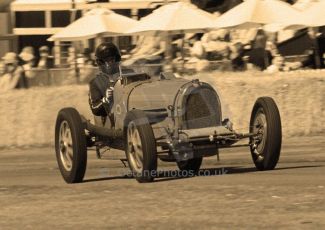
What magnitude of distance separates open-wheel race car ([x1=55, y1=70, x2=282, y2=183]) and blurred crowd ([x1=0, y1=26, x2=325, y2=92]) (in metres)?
7.55

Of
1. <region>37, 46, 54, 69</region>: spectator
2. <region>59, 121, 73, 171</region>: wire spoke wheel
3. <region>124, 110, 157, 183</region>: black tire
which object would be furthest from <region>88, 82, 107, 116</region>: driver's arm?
<region>37, 46, 54, 69</region>: spectator

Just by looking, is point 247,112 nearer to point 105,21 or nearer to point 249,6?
point 249,6

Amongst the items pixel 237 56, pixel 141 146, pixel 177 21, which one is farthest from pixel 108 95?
pixel 177 21

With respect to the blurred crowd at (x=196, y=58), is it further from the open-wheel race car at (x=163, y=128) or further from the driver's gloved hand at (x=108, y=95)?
the open-wheel race car at (x=163, y=128)

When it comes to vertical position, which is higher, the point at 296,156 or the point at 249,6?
the point at 249,6

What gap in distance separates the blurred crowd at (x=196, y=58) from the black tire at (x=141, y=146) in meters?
8.40

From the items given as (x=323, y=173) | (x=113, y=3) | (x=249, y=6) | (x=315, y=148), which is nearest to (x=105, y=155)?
(x=323, y=173)

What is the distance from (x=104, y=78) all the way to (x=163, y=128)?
122 cm

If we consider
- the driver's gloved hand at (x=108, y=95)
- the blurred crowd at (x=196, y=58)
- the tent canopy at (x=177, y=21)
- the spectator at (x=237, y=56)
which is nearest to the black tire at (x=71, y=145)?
the driver's gloved hand at (x=108, y=95)

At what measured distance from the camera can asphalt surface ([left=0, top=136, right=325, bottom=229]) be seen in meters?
8.73

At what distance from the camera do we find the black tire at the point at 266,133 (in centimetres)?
1161

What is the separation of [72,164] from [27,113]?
8.68 meters

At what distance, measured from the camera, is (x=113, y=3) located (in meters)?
31.9

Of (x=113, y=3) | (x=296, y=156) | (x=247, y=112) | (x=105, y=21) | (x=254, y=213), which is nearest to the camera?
(x=254, y=213)
